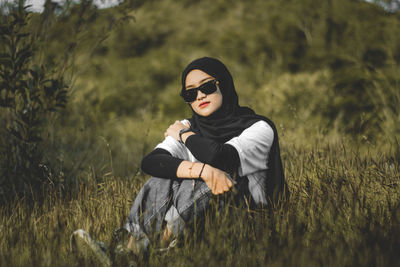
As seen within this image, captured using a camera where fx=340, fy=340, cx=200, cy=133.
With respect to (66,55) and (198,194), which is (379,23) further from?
(198,194)

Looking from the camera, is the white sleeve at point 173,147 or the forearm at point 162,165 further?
the white sleeve at point 173,147

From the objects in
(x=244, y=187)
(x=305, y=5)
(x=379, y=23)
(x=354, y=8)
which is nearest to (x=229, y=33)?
(x=305, y=5)

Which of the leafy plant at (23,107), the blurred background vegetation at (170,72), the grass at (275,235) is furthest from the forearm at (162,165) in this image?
the leafy plant at (23,107)

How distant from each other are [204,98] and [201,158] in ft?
A: 1.54

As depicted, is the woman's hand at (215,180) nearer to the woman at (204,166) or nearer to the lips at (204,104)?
the woman at (204,166)

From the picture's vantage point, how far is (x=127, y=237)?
1.96 metres

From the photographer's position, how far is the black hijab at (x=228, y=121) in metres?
2.11

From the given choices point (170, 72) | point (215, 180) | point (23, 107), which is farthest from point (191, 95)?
point (170, 72)

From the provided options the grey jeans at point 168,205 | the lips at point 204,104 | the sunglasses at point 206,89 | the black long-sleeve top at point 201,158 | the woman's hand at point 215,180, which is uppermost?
the sunglasses at point 206,89

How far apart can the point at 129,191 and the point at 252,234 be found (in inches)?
48.0

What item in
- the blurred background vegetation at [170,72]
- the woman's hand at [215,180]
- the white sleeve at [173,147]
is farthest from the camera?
the blurred background vegetation at [170,72]

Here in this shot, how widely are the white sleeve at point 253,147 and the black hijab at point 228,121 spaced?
73mm

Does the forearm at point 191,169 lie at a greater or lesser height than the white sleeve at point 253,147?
lesser

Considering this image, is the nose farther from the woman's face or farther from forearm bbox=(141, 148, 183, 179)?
forearm bbox=(141, 148, 183, 179)
